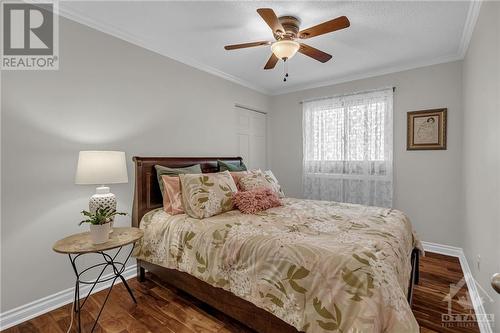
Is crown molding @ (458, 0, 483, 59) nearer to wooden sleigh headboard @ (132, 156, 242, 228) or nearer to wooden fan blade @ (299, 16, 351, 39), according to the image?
wooden fan blade @ (299, 16, 351, 39)

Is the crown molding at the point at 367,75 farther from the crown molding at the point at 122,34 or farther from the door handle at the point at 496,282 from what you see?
the door handle at the point at 496,282

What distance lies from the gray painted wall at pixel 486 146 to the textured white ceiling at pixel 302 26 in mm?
410

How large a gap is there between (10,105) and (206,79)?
2.19m

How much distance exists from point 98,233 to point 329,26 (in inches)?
92.5

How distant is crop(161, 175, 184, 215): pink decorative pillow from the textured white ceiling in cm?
154

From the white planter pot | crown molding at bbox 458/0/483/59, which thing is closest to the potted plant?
the white planter pot

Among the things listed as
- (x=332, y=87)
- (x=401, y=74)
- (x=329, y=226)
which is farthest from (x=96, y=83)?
(x=401, y=74)

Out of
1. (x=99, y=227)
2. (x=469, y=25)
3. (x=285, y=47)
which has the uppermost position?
(x=469, y=25)

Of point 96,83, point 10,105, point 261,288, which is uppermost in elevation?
point 96,83

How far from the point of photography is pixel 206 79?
351cm

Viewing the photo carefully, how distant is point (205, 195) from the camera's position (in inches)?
90.4

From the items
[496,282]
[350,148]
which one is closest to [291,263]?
[496,282]

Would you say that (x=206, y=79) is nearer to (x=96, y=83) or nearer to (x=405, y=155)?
(x=96, y=83)

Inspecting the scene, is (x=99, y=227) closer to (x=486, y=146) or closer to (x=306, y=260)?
(x=306, y=260)
